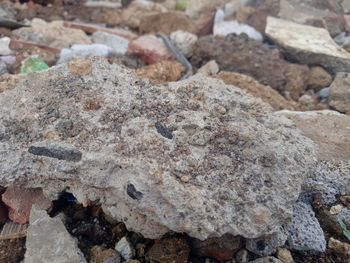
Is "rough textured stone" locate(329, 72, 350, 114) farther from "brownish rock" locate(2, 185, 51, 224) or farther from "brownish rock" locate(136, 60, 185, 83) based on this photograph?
"brownish rock" locate(2, 185, 51, 224)

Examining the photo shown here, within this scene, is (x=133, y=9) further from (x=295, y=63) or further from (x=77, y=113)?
(x=77, y=113)

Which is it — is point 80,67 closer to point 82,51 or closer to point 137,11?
point 82,51

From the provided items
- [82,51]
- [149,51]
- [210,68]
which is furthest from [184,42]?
[82,51]

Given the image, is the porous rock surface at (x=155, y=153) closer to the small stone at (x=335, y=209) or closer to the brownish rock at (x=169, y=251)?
the brownish rock at (x=169, y=251)

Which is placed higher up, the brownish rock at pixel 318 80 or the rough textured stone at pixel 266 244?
the rough textured stone at pixel 266 244

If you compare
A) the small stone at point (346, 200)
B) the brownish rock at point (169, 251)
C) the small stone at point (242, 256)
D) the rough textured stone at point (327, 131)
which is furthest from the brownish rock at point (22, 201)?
the small stone at point (346, 200)

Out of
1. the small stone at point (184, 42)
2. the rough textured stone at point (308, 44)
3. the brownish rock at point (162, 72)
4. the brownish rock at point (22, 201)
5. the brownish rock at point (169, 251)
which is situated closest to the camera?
the brownish rock at point (169, 251)
